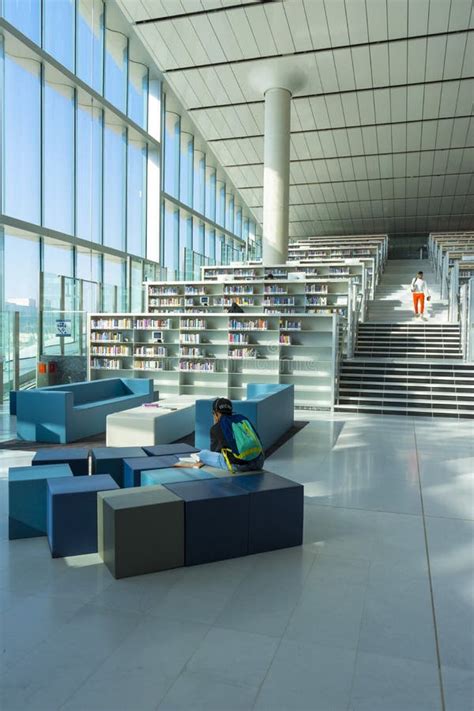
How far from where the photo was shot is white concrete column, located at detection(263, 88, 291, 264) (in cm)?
1545

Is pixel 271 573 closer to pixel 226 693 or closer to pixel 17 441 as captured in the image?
pixel 226 693

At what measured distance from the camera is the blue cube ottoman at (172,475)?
3.91 metres

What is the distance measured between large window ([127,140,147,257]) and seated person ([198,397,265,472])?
11867 mm

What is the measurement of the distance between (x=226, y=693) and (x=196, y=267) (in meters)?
16.0

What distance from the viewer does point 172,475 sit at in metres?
4.01

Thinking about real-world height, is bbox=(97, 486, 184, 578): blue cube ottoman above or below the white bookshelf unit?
below

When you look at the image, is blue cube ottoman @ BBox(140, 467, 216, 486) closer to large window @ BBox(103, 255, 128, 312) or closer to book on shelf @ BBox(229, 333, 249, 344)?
book on shelf @ BBox(229, 333, 249, 344)

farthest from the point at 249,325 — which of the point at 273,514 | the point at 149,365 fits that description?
the point at 273,514

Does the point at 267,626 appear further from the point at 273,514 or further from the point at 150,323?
the point at 150,323

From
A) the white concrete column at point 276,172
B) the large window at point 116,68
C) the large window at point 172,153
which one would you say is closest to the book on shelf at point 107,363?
the white concrete column at point 276,172

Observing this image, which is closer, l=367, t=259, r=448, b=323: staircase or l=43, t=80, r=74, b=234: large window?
l=43, t=80, r=74, b=234: large window

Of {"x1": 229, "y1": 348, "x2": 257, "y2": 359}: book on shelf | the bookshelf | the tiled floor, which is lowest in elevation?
the tiled floor

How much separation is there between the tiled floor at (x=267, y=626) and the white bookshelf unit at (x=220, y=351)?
6.45 metres

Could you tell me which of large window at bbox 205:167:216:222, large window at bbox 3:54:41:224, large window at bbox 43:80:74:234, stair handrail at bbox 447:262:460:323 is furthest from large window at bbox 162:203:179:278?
stair handrail at bbox 447:262:460:323
